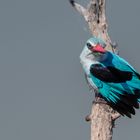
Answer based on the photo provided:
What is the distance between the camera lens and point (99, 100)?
13734 mm

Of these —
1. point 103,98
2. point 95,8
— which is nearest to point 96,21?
point 95,8

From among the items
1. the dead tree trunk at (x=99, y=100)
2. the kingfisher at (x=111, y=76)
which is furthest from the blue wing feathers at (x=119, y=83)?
the dead tree trunk at (x=99, y=100)

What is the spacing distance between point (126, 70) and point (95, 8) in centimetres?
104

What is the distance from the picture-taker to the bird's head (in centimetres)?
1355

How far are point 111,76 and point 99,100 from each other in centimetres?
40

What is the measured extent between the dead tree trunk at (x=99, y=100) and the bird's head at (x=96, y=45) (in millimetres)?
258

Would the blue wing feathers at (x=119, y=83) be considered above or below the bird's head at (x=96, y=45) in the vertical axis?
below

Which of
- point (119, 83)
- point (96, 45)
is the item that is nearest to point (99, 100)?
point (119, 83)

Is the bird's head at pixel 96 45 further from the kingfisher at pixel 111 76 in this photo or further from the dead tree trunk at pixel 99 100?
the dead tree trunk at pixel 99 100

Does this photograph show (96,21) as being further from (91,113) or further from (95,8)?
(91,113)

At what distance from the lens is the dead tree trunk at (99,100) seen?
44.1 ft

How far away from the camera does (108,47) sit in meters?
13.9

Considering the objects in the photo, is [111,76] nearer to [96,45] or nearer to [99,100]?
[99,100]

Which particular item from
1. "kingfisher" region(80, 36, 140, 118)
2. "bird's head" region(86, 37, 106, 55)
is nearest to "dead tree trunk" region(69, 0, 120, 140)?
"kingfisher" region(80, 36, 140, 118)
